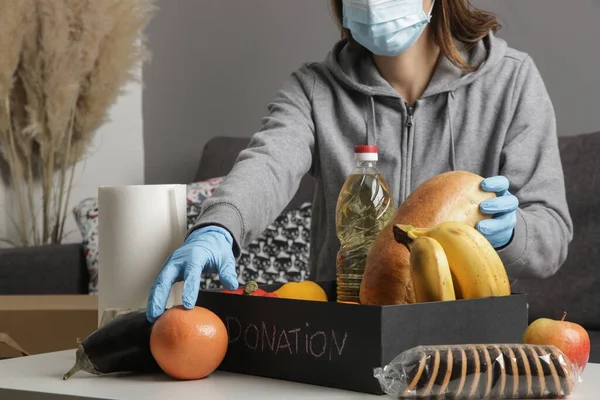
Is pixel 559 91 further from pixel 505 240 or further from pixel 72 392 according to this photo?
pixel 72 392

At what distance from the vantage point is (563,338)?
883mm

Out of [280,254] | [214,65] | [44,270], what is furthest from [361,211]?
[214,65]

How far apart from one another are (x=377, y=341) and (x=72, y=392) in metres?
0.31

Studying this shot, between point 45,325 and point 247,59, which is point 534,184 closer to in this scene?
point 45,325

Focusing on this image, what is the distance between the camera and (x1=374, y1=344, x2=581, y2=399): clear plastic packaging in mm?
753

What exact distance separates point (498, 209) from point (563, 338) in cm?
18

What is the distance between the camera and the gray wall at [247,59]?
2533 mm

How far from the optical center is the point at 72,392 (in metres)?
0.85

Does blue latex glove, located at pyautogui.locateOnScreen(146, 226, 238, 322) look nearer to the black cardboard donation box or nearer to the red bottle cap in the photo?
the black cardboard donation box

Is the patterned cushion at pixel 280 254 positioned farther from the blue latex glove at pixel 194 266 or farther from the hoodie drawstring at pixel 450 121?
the blue latex glove at pixel 194 266

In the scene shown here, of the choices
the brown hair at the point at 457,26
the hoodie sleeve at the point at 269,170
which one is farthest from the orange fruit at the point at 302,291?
the brown hair at the point at 457,26

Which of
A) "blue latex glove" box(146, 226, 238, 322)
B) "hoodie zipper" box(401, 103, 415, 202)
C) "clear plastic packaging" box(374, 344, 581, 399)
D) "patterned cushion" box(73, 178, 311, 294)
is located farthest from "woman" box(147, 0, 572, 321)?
"patterned cushion" box(73, 178, 311, 294)

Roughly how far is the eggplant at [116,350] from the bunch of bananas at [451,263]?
30 centimetres

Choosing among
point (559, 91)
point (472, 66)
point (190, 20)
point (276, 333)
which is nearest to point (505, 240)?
point (276, 333)
